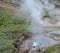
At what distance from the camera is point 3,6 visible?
16.2m

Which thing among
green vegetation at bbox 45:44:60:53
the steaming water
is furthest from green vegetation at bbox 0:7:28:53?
green vegetation at bbox 45:44:60:53

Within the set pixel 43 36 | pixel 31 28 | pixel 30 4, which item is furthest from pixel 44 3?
pixel 43 36

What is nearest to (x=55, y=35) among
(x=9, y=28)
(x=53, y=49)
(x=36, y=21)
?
(x=53, y=49)

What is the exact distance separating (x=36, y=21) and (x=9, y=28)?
254cm

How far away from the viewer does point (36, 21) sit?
13.8 metres

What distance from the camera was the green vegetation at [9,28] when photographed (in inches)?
373

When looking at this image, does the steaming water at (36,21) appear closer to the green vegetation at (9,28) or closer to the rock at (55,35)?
the rock at (55,35)

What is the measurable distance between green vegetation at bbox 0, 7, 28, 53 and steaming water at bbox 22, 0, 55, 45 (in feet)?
2.06

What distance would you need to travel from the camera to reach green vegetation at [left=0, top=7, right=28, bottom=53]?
373 inches

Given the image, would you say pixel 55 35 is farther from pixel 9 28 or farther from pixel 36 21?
pixel 36 21

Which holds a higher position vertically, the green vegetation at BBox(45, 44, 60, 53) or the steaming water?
the green vegetation at BBox(45, 44, 60, 53)

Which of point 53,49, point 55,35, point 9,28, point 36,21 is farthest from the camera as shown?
point 36,21

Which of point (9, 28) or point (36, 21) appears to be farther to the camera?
point (36, 21)

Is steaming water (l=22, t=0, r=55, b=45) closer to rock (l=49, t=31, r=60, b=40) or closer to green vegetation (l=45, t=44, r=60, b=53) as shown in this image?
rock (l=49, t=31, r=60, b=40)
